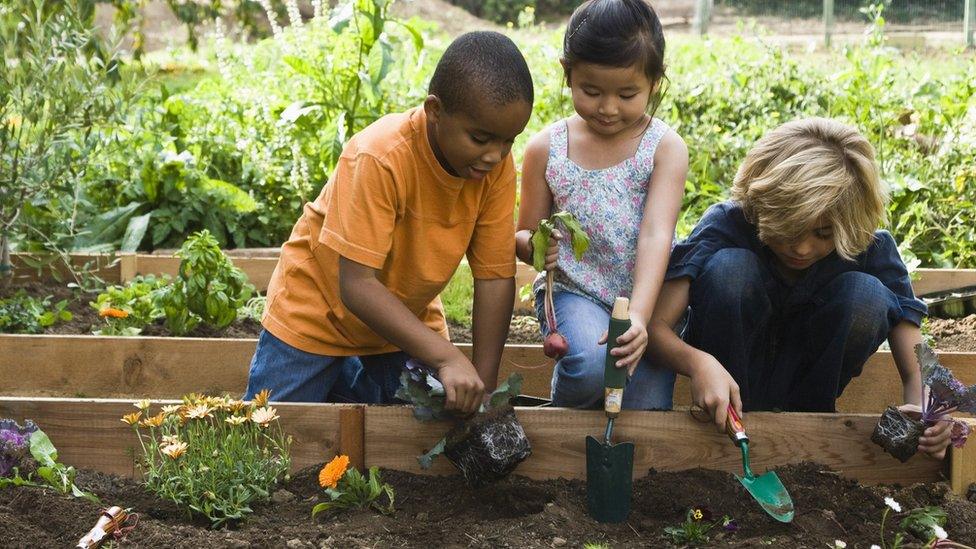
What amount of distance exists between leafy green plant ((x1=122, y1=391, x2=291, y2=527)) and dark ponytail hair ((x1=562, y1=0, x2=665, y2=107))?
1158 mm

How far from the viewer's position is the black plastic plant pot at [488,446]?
2.53m

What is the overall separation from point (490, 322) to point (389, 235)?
39 centimetres

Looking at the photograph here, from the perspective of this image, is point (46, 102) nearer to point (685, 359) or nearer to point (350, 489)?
point (350, 489)

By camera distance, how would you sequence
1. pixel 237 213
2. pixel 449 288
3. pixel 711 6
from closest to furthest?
pixel 449 288
pixel 237 213
pixel 711 6

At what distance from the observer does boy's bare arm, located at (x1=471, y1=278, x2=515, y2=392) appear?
2.85 metres

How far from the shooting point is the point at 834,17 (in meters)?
12.3

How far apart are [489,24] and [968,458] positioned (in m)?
14.0

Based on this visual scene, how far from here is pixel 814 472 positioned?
105 inches

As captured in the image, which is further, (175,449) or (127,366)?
(127,366)

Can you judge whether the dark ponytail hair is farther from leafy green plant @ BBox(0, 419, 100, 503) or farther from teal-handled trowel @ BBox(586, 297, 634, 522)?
leafy green plant @ BBox(0, 419, 100, 503)

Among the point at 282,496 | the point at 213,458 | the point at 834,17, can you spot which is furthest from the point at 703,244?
the point at 834,17

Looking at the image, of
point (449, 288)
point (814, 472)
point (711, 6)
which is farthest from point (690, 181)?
point (711, 6)

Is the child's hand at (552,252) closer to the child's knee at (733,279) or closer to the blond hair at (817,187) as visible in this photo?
the child's knee at (733,279)

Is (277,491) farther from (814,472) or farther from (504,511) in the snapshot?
(814,472)
